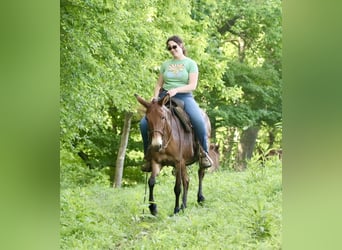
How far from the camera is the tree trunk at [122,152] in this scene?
305cm

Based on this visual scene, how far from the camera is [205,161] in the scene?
2.93m

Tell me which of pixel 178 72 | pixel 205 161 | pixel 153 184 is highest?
pixel 178 72

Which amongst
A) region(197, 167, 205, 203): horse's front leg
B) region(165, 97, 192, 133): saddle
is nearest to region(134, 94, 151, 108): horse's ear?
region(165, 97, 192, 133): saddle

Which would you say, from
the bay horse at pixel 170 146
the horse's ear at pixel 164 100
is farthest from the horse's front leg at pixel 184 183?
the horse's ear at pixel 164 100

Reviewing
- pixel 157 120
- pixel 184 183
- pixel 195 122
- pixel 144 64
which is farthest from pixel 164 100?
pixel 184 183

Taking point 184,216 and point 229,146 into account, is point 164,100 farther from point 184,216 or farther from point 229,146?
point 184,216

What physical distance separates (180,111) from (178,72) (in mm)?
201

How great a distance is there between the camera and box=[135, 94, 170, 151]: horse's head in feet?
9.34

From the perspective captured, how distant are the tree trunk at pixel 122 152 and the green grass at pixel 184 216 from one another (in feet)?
0.21
